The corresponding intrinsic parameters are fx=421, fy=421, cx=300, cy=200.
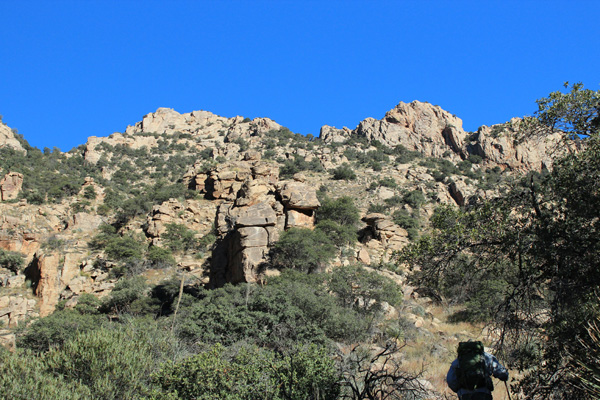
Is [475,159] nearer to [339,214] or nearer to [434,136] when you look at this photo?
[434,136]

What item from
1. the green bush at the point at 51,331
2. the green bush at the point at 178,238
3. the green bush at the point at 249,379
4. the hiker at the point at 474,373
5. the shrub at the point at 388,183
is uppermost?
the shrub at the point at 388,183

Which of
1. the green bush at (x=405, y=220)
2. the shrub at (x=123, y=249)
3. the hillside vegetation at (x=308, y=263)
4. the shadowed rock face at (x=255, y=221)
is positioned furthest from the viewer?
the green bush at (x=405, y=220)

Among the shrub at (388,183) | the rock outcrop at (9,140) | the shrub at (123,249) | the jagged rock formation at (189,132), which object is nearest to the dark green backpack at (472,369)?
the shrub at (123,249)

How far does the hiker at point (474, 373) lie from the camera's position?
449 centimetres

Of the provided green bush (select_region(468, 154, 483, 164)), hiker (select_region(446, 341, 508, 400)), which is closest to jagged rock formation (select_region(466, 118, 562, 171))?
green bush (select_region(468, 154, 483, 164))

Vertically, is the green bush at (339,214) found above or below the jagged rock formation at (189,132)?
below

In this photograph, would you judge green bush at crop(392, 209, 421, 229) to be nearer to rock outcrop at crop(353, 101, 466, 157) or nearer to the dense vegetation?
the dense vegetation

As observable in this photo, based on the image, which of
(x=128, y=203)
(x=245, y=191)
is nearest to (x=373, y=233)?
(x=245, y=191)

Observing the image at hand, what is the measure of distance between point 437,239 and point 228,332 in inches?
376

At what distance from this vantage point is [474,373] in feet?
14.7

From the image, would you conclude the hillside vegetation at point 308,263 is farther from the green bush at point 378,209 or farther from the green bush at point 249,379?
the green bush at point 378,209

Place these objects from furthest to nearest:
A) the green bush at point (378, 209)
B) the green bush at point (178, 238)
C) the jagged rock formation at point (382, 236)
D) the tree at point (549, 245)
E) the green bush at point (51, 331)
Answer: the green bush at point (378, 209), the green bush at point (178, 238), the jagged rock formation at point (382, 236), the green bush at point (51, 331), the tree at point (549, 245)

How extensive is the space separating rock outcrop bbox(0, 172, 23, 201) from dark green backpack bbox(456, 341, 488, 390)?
38.5m

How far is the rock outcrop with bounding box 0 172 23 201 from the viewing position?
3394 centimetres
